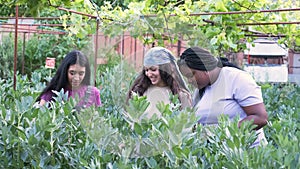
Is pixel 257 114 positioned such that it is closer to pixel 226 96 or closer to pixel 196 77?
pixel 226 96

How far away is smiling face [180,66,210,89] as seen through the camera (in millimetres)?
2719

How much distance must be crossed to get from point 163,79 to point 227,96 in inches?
34.8

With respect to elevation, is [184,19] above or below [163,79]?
above

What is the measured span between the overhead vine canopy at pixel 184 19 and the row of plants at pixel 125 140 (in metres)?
0.23

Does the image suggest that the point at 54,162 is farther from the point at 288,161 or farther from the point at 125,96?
the point at 288,161

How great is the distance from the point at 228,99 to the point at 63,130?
98 centimetres

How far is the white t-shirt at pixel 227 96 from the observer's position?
10.3 ft

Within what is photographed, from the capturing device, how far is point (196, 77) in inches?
116

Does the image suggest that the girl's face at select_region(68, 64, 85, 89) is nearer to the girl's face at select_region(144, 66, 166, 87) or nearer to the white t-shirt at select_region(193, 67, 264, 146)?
the white t-shirt at select_region(193, 67, 264, 146)

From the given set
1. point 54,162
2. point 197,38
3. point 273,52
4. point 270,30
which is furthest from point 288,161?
point 273,52

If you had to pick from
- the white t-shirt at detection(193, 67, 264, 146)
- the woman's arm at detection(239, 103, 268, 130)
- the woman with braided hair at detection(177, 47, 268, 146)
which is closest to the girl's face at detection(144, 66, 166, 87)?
the woman with braided hair at detection(177, 47, 268, 146)

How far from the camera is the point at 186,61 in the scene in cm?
270

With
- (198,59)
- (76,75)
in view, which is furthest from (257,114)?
(76,75)

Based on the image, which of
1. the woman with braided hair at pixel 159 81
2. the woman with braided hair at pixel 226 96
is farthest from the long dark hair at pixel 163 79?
the woman with braided hair at pixel 226 96
